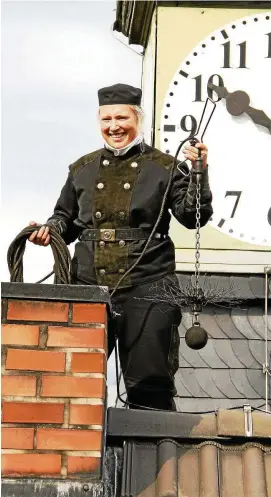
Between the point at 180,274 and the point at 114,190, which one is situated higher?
the point at 180,274

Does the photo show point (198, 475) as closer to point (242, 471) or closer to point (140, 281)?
point (242, 471)

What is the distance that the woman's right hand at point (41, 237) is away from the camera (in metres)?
5.69

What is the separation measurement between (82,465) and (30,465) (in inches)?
6.3

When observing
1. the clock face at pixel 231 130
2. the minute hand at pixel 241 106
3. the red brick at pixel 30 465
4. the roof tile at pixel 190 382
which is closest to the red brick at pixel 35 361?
the red brick at pixel 30 465

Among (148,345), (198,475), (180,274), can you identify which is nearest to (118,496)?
(198,475)

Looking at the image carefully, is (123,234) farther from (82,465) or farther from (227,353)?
(227,353)

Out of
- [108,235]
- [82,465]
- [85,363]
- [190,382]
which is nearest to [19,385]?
[85,363]

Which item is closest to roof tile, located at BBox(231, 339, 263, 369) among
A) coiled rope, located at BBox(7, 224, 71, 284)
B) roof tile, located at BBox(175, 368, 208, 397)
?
roof tile, located at BBox(175, 368, 208, 397)

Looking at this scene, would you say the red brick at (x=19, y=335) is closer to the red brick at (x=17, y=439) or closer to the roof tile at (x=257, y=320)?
the red brick at (x=17, y=439)

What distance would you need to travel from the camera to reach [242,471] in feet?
17.8

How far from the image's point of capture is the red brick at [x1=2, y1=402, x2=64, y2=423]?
5098 millimetres

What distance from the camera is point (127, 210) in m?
6.01

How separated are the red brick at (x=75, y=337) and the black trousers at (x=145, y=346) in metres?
0.75

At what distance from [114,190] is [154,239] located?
24cm
